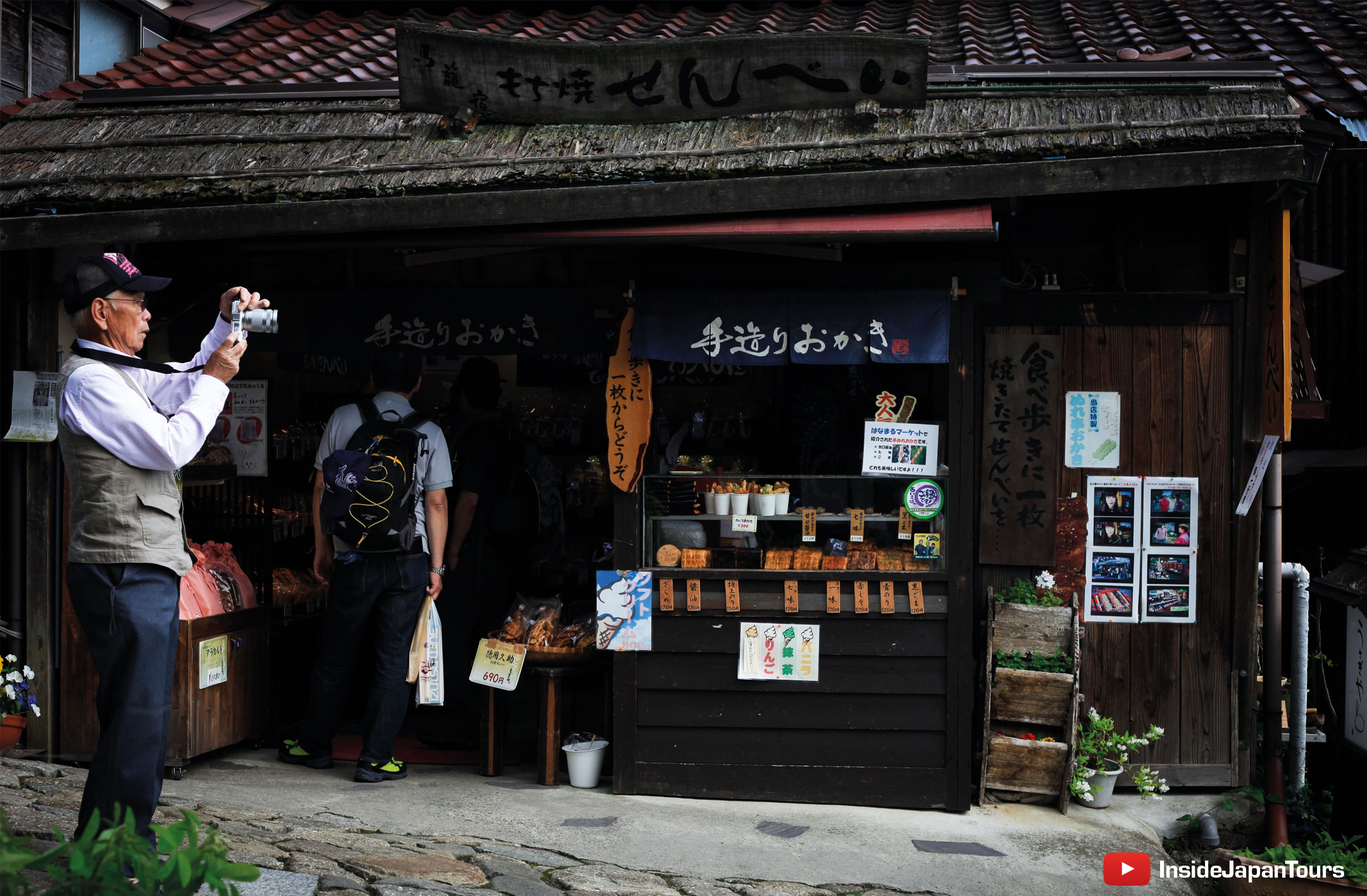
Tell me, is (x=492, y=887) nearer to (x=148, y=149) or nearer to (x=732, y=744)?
(x=732, y=744)

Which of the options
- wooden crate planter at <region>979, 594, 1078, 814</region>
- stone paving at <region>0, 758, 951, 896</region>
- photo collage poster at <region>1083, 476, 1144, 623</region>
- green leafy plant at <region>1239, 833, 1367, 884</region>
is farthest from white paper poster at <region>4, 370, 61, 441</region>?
green leafy plant at <region>1239, 833, 1367, 884</region>

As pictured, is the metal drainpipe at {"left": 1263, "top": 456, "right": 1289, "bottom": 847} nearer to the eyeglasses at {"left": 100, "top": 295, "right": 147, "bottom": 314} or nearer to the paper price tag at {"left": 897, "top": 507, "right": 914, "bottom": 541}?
the paper price tag at {"left": 897, "top": 507, "right": 914, "bottom": 541}

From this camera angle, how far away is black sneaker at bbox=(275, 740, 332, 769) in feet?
23.0

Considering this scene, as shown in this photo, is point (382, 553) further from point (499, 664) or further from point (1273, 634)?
point (1273, 634)

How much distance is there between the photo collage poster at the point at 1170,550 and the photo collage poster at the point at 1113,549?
0.07m

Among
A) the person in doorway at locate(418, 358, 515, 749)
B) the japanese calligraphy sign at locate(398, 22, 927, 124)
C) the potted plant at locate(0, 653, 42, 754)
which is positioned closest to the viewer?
the japanese calligraphy sign at locate(398, 22, 927, 124)

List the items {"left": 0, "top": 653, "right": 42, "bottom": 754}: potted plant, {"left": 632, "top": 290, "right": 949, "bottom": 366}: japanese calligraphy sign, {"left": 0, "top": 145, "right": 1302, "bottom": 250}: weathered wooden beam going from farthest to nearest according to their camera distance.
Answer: {"left": 0, "top": 653, "right": 42, "bottom": 754}: potted plant → {"left": 632, "top": 290, "right": 949, "bottom": 366}: japanese calligraphy sign → {"left": 0, "top": 145, "right": 1302, "bottom": 250}: weathered wooden beam

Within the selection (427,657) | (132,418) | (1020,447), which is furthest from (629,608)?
(132,418)

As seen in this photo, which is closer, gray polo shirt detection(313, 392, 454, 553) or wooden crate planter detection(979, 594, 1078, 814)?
wooden crate planter detection(979, 594, 1078, 814)

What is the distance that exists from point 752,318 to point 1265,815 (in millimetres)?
4454

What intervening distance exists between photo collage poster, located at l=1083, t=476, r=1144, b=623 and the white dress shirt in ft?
17.8

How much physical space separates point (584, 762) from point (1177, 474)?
14.1 ft

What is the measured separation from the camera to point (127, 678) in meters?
4.02

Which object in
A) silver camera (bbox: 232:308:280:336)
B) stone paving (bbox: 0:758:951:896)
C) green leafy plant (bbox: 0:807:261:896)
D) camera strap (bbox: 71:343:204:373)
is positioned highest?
silver camera (bbox: 232:308:280:336)
